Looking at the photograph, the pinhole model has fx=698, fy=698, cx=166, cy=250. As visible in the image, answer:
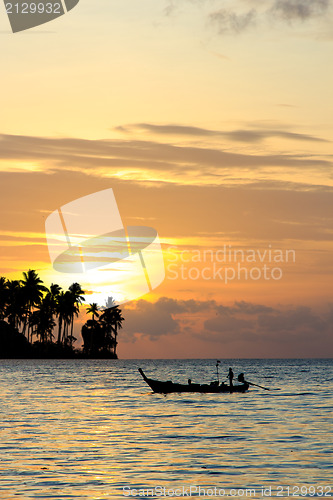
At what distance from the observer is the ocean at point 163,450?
76.7 ft

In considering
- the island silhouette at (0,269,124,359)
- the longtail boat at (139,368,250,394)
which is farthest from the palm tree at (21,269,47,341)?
the longtail boat at (139,368,250,394)

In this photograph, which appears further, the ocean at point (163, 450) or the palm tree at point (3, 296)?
the palm tree at point (3, 296)

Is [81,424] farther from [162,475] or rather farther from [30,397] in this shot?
[30,397]

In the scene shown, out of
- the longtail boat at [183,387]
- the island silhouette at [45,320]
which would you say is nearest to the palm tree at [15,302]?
the island silhouette at [45,320]

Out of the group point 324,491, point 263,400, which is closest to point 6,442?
point 324,491

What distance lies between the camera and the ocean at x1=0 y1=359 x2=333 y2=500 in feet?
76.7

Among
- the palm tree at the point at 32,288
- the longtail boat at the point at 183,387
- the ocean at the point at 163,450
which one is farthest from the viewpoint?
the palm tree at the point at 32,288

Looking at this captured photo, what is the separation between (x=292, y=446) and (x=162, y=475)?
978 cm

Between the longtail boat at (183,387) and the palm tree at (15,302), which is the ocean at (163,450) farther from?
the palm tree at (15,302)

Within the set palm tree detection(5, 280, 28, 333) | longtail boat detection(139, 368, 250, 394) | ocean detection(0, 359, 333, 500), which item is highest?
palm tree detection(5, 280, 28, 333)

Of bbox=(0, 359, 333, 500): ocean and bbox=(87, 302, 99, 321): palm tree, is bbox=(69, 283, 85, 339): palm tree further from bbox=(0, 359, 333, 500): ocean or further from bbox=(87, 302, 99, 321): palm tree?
bbox=(0, 359, 333, 500): ocean

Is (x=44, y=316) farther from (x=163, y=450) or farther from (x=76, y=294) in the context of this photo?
(x=163, y=450)

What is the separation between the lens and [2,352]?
16712 centimetres

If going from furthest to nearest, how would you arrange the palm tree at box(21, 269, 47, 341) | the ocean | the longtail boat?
the palm tree at box(21, 269, 47, 341) → the longtail boat → the ocean
